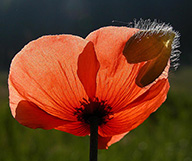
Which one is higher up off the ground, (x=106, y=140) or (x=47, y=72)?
(x=47, y=72)

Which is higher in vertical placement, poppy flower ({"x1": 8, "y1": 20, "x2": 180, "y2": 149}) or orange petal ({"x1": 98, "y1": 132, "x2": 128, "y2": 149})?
poppy flower ({"x1": 8, "y1": 20, "x2": 180, "y2": 149})

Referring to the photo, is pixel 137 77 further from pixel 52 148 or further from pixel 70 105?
pixel 52 148

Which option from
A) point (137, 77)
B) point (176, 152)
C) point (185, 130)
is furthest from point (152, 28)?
point (185, 130)

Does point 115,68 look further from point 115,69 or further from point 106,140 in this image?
point 106,140

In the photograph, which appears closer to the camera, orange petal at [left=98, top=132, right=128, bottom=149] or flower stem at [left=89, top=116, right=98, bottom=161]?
flower stem at [left=89, top=116, right=98, bottom=161]

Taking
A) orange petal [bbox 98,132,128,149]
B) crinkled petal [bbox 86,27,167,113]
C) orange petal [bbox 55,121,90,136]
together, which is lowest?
orange petal [bbox 98,132,128,149]

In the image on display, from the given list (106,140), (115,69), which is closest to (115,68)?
(115,69)
